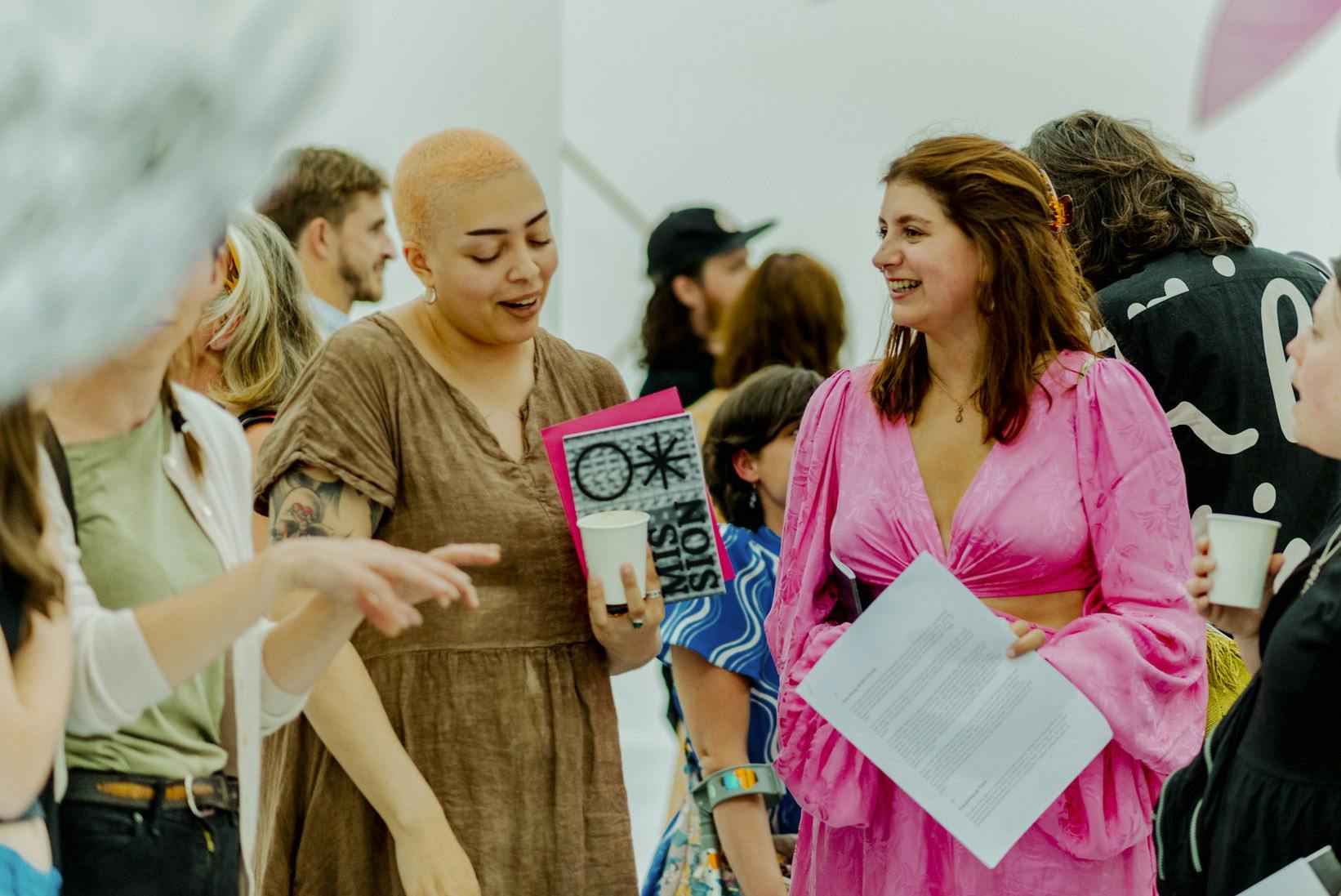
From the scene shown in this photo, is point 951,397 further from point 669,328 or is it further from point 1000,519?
point 669,328

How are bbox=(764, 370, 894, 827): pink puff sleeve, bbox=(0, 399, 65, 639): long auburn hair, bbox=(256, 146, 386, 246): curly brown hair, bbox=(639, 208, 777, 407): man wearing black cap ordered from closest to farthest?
bbox=(0, 399, 65, 639): long auburn hair → bbox=(764, 370, 894, 827): pink puff sleeve → bbox=(256, 146, 386, 246): curly brown hair → bbox=(639, 208, 777, 407): man wearing black cap

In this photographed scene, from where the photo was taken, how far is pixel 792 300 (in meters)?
3.46

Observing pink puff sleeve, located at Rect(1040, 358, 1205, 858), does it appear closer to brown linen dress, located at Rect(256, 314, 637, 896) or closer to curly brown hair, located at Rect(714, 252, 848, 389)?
brown linen dress, located at Rect(256, 314, 637, 896)

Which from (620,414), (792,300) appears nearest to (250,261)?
(620,414)

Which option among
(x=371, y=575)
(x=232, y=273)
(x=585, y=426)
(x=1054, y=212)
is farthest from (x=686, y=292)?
(x=371, y=575)

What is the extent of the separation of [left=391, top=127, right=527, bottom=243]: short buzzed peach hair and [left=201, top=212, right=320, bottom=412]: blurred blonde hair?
0.62 ft

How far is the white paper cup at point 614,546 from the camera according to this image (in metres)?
1.68

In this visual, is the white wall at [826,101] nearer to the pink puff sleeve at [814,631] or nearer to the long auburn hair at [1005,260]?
the long auburn hair at [1005,260]

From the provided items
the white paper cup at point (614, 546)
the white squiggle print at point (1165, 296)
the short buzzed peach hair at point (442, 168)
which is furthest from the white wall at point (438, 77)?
the white squiggle print at point (1165, 296)

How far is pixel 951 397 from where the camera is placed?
6.46 feet

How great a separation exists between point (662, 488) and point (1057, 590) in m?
0.53

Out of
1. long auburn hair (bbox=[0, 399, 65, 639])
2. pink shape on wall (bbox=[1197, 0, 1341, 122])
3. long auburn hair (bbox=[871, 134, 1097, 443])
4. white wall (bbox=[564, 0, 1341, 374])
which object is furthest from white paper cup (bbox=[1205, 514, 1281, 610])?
white wall (bbox=[564, 0, 1341, 374])

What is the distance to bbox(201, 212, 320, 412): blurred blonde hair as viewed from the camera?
5.50ft

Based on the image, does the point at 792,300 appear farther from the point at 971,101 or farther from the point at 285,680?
the point at 285,680
